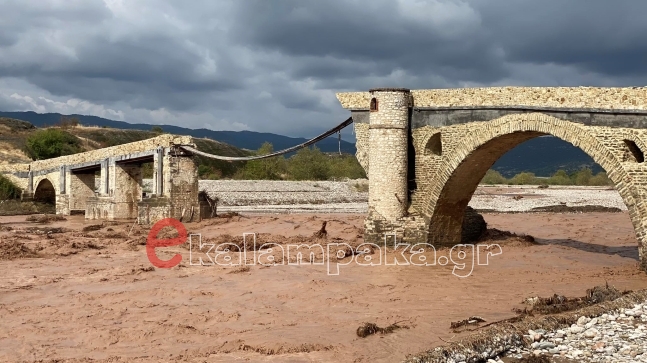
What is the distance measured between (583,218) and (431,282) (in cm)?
1809

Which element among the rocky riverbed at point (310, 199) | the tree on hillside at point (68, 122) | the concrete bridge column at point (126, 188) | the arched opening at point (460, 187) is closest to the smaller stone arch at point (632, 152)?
the arched opening at point (460, 187)

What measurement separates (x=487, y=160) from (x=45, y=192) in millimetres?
29224

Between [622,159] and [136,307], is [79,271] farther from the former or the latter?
[622,159]

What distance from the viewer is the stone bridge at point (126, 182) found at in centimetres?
2523

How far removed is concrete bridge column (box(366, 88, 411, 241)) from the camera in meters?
17.0

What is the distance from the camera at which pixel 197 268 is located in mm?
15516

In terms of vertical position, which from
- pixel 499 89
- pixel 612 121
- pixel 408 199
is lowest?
pixel 408 199

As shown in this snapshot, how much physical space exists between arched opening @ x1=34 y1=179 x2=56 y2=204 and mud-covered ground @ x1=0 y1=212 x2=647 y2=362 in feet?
52.0

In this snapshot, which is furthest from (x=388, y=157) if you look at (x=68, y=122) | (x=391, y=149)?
(x=68, y=122)

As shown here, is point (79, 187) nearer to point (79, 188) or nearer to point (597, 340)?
point (79, 188)

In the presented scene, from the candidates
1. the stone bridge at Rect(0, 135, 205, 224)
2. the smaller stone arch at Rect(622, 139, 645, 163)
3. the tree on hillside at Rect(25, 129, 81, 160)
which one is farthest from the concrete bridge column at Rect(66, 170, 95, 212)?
the smaller stone arch at Rect(622, 139, 645, 163)

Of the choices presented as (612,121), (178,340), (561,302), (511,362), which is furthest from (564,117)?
(178,340)

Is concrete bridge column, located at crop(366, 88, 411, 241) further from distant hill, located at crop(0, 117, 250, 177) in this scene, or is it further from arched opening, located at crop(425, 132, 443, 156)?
distant hill, located at crop(0, 117, 250, 177)

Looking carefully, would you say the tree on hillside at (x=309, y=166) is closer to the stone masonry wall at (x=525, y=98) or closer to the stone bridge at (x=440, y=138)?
the stone masonry wall at (x=525, y=98)
